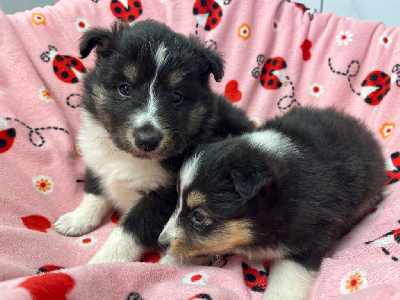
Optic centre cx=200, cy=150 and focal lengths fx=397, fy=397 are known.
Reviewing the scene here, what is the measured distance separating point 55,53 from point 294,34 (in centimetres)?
275

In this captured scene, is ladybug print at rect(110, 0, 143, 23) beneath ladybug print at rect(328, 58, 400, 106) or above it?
above

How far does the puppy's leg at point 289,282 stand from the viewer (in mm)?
2592

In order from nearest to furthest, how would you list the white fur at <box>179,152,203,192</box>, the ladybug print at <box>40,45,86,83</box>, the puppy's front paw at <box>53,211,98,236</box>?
the white fur at <box>179,152,203,192</box> → the puppy's front paw at <box>53,211,98,236</box> → the ladybug print at <box>40,45,86,83</box>

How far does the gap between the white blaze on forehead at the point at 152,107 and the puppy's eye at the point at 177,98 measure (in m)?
0.16

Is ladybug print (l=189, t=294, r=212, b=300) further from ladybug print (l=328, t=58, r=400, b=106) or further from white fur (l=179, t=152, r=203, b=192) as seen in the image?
ladybug print (l=328, t=58, r=400, b=106)

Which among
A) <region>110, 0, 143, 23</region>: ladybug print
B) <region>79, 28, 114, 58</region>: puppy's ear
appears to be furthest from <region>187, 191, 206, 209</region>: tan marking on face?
<region>110, 0, 143, 23</region>: ladybug print

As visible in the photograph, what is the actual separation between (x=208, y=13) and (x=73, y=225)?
289 centimetres

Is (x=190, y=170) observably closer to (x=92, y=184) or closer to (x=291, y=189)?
(x=291, y=189)

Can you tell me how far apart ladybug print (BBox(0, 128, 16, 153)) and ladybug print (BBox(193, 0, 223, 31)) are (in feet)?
8.00

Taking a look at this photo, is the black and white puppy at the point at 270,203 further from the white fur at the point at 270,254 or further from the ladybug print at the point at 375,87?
the ladybug print at the point at 375,87

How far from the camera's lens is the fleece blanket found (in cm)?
242

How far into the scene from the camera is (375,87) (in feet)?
14.8

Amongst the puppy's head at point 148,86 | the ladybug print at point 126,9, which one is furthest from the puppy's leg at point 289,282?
the ladybug print at point 126,9

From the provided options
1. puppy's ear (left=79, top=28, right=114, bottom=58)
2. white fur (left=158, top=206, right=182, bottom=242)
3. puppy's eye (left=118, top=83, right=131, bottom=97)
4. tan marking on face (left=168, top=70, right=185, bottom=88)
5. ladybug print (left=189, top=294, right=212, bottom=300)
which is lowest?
white fur (left=158, top=206, right=182, bottom=242)
